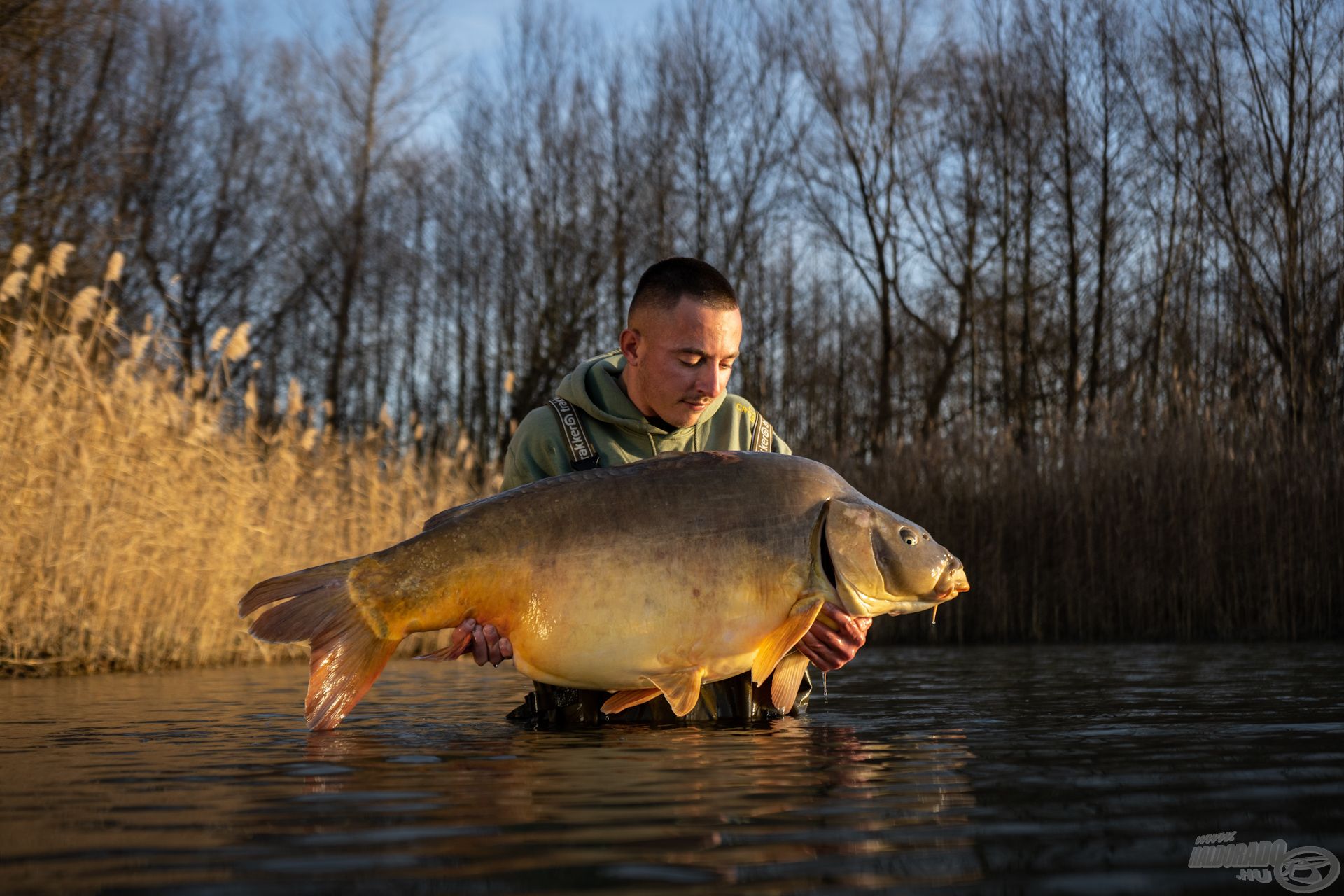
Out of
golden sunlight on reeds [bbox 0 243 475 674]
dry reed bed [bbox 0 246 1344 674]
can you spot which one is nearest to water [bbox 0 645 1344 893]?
golden sunlight on reeds [bbox 0 243 475 674]

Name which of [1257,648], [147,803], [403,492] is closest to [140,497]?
[403,492]

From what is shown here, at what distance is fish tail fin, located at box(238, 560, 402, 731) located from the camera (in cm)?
342

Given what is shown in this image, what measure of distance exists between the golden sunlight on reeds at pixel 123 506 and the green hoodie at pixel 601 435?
4.58 m

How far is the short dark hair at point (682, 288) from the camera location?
4.29m

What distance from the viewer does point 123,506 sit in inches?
336

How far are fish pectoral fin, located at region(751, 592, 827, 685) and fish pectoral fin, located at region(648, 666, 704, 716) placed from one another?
0.18 metres

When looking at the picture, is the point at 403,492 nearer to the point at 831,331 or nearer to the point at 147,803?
the point at 147,803

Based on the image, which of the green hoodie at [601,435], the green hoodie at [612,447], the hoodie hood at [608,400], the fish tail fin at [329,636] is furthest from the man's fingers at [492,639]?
the hoodie hood at [608,400]

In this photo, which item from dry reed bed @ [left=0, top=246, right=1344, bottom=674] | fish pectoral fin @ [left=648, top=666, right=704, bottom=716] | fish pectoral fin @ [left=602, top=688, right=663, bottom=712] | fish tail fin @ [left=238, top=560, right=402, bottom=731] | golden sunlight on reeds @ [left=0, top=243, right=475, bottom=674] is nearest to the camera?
fish tail fin @ [left=238, top=560, right=402, bottom=731]

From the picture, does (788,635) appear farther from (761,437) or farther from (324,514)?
(324,514)

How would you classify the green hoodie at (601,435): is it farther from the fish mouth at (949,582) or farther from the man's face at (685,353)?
the fish mouth at (949,582)

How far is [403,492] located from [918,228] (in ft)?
47.0

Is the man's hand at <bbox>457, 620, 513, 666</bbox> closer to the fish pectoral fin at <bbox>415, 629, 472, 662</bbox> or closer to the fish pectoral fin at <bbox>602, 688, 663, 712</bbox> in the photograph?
the fish pectoral fin at <bbox>415, 629, 472, 662</bbox>

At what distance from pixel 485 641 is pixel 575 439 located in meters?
1.10
